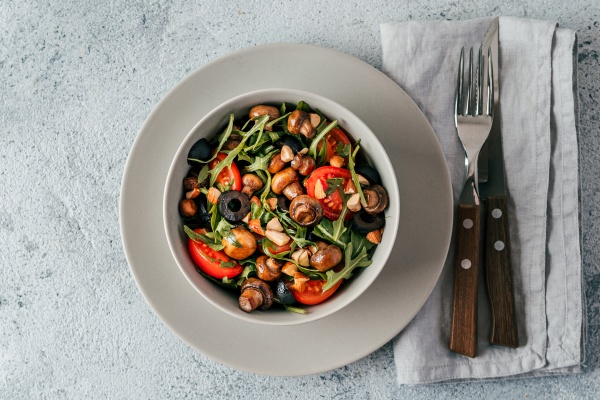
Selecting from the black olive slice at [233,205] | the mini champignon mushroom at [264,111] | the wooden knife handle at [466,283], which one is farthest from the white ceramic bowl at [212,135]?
the wooden knife handle at [466,283]

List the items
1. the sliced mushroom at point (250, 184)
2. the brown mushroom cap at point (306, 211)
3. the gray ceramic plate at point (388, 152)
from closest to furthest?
the brown mushroom cap at point (306, 211), the sliced mushroom at point (250, 184), the gray ceramic plate at point (388, 152)

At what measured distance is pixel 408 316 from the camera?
1.74 m

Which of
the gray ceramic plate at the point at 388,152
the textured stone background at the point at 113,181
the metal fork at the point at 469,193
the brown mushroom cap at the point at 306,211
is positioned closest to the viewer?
the brown mushroom cap at the point at 306,211

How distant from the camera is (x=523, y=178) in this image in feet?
6.14

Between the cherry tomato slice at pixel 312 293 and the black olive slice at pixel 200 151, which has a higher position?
the black olive slice at pixel 200 151

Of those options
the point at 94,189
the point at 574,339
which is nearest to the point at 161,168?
the point at 94,189

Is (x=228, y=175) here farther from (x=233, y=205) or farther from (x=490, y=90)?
(x=490, y=90)

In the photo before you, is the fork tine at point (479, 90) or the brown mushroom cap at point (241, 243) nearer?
the brown mushroom cap at point (241, 243)

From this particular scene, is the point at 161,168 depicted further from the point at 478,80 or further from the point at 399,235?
the point at 478,80

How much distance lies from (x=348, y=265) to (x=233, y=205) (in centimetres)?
34

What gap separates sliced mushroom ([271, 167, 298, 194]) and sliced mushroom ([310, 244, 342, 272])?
7.8 inches

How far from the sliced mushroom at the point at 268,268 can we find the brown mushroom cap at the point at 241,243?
41 millimetres

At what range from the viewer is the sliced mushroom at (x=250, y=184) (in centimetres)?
161

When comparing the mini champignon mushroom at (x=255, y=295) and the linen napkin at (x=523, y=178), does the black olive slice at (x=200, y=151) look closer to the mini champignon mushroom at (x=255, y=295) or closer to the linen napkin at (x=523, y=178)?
the mini champignon mushroom at (x=255, y=295)
